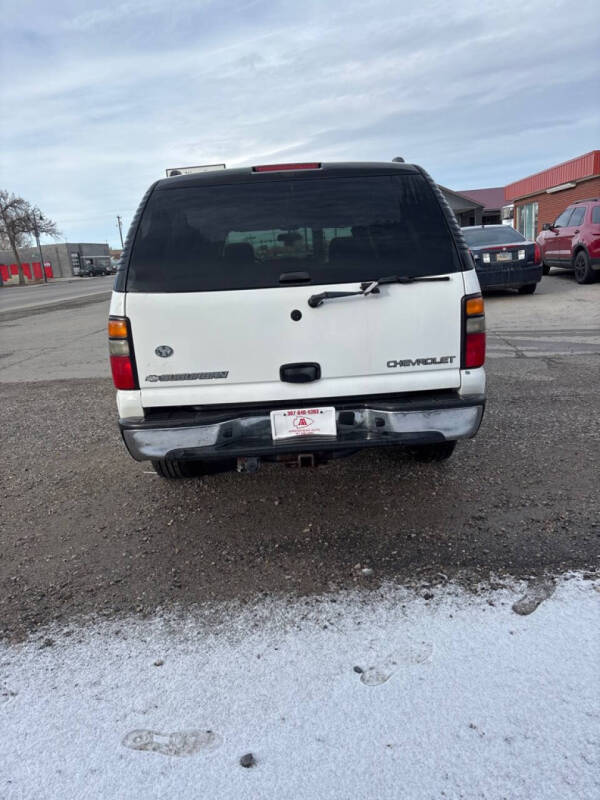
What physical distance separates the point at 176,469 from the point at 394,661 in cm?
210

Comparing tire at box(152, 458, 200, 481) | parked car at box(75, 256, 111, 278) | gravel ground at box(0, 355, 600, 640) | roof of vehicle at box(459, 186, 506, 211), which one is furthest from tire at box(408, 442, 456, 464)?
parked car at box(75, 256, 111, 278)

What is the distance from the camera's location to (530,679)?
2.29 metres

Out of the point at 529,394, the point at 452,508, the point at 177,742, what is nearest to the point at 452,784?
the point at 177,742

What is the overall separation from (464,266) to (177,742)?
8.22 feet

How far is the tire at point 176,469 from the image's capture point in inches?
158

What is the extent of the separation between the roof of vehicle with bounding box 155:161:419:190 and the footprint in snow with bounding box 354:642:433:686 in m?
2.38

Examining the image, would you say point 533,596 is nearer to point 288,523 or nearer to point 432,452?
point 288,523

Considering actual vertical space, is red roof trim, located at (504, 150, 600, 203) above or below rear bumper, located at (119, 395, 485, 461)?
above

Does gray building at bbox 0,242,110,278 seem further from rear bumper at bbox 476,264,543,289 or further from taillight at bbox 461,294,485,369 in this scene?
taillight at bbox 461,294,485,369

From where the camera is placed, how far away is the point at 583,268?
1433 centimetres

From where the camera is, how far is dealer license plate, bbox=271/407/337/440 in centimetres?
315

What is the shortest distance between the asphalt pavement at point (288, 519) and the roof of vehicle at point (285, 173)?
1.94 m

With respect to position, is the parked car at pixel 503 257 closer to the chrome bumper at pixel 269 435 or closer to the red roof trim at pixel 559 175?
the chrome bumper at pixel 269 435

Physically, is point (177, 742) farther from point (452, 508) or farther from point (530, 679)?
point (452, 508)
